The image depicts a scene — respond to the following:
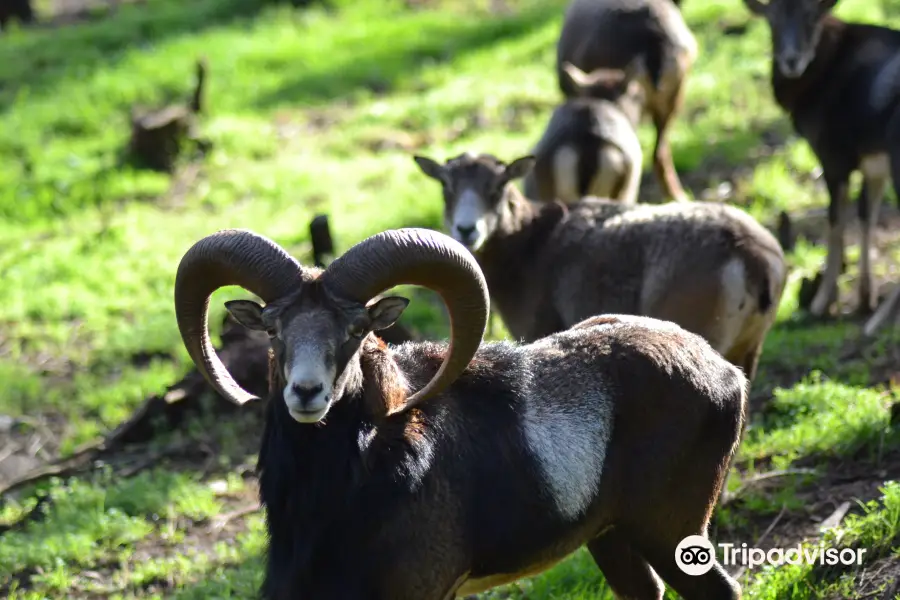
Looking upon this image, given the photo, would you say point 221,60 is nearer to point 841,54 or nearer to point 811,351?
point 841,54

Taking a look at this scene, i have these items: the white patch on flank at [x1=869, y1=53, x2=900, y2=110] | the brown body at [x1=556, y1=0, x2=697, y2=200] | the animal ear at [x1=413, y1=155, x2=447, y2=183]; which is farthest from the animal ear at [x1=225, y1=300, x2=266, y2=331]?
the brown body at [x1=556, y1=0, x2=697, y2=200]

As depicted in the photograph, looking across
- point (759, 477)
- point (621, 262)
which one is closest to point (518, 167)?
point (621, 262)

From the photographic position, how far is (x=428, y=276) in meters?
5.28

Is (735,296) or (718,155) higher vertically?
(735,296)

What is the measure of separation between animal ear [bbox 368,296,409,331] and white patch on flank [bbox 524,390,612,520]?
70 cm

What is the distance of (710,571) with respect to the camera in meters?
5.60

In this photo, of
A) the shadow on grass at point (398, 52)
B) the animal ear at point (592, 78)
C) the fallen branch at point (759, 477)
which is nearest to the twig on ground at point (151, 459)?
the fallen branch at point (759, 477)

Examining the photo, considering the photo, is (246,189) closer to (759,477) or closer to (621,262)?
(621,262)

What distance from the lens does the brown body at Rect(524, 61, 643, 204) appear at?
34.4 ft

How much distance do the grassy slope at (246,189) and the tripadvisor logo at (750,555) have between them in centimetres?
12

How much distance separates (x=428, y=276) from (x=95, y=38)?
1616cm

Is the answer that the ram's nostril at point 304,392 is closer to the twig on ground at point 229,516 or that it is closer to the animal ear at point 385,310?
the animal ear at point 385,310

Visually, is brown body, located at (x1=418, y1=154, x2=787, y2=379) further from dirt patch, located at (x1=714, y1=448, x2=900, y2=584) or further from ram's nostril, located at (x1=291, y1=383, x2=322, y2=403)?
ram's nostril, located at (x1=291, y1=383, x2=322, y2=403)

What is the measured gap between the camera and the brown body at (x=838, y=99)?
401 inches
